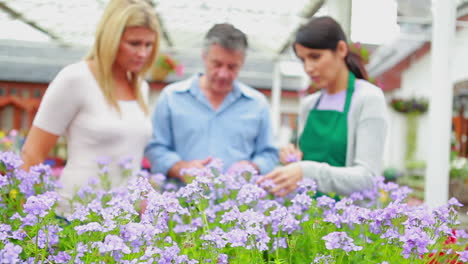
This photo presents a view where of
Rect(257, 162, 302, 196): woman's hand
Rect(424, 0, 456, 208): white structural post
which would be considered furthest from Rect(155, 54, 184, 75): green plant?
Rect(257, 162, 302, 196): woman's hand

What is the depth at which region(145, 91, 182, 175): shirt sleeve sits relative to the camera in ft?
6.59

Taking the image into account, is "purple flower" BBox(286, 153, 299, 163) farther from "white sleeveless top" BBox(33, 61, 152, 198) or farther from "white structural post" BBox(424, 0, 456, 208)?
"white structural post" BBox(424, 0, 456, 208)

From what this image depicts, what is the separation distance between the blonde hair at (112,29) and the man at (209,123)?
0.32 meters

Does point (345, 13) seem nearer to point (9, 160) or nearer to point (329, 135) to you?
point (329, 135)

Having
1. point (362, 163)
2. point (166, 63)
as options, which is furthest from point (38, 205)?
point (166, 63)

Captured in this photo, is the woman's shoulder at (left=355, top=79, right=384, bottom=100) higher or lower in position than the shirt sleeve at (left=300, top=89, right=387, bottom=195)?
higher

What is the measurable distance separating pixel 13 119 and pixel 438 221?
17.2 metres

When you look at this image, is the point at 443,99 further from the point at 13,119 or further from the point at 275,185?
the point at 13,119

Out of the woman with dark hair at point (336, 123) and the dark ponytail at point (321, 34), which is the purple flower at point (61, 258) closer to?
the woman with dark hair at point (336, 123)

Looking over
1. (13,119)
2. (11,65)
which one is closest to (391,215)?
(13,119)

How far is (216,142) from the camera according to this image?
6.88 feet

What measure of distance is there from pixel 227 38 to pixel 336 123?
0.58 m

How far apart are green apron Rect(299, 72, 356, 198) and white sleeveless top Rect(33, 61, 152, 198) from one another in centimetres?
73

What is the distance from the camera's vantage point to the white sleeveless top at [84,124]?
5.60 ft
